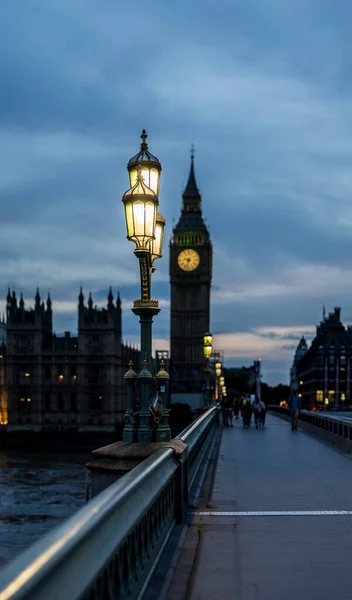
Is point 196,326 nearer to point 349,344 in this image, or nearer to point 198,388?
point 198,388

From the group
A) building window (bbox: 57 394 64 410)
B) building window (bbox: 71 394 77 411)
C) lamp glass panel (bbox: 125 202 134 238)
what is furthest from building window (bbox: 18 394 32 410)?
lamp glass panel (bbox: 125 202 134 238)

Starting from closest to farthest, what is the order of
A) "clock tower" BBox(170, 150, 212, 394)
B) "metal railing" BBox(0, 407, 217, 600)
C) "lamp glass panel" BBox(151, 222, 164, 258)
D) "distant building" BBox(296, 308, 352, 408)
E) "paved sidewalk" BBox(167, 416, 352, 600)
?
"metal railing" BBox(0, 407, 217, 600)
"paved sidewalk" BBox(167, 416, 352, 600)
"lamp glass panel" BBox(151, 222, 164, 258)
"distant building" BBox(296, 308, 352, 408)
"clock tower" BBox(170, 150, 212, 394)

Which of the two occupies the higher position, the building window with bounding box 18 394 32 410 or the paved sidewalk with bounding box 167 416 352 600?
the paved sidewalk with bounding box 167 416 352 600

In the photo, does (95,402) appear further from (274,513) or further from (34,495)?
(274,513)

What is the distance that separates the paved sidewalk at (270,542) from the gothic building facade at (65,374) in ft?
400

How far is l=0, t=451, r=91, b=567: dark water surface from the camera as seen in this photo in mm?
46031

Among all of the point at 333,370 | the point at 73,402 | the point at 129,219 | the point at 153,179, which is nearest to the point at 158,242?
the point at 153,179

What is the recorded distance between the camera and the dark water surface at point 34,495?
151 feet

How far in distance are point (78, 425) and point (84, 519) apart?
13416 centimetres

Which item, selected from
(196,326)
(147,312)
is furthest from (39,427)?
(147,312)

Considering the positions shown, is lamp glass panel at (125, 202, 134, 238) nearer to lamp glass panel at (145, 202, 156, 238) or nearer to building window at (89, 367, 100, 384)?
lamp glass panel at (145, 202, 156, 238)

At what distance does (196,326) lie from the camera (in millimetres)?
182625

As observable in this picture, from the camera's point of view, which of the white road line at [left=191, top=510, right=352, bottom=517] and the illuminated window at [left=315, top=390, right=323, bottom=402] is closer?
the white road line at [left=191, top=510, right=352, bottom=517]

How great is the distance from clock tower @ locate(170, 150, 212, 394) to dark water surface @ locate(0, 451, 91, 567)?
250 feet
